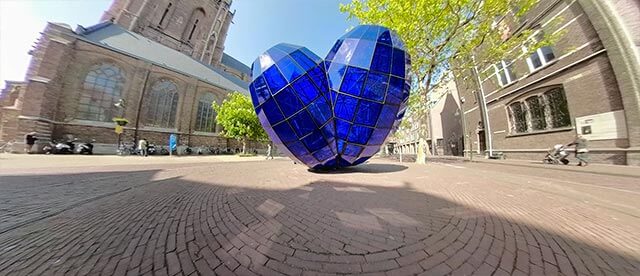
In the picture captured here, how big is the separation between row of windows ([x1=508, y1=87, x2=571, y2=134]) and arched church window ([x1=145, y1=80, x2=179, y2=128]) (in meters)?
37.3

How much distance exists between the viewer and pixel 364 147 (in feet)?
23.4

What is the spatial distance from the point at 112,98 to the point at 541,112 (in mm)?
39774

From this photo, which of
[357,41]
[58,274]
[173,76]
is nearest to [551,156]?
[357,41]

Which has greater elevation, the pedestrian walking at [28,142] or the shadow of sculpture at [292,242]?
the pedestrian walking at [28,142]

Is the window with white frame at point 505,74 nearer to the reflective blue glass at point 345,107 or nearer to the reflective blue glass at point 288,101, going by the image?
the reflective blue glass at point 345,107

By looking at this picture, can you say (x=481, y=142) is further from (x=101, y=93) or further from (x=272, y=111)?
(x=101, y=93)

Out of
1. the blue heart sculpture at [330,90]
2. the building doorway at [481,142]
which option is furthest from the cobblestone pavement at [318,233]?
the building doorway at [481,142]

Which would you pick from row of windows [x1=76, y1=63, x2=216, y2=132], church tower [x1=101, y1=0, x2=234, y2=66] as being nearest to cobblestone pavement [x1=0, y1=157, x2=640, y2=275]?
row of windows [x1=76, y1=63, x2=216, y2=132]

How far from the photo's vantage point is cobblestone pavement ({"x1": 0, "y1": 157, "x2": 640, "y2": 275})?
1.77 m

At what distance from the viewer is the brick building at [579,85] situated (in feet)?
35.3

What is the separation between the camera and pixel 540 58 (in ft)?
50.0

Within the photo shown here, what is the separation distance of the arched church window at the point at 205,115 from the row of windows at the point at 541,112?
35.5 metres

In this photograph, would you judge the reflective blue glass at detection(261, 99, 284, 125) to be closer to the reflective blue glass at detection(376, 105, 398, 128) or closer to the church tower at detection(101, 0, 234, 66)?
the reflective blue glass at detection(376, 105, 398, 128)

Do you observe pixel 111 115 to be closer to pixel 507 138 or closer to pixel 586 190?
pixel 586 190
